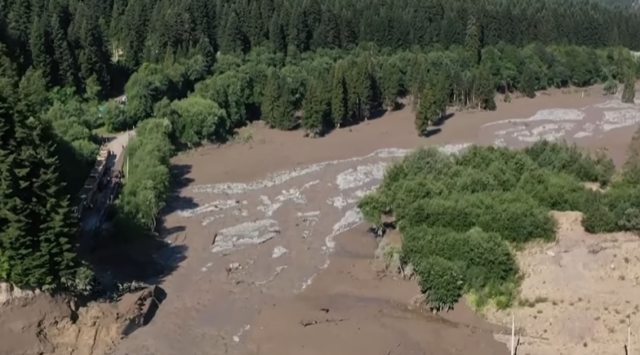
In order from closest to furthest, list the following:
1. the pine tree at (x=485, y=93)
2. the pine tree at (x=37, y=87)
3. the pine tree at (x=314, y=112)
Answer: the pine tree at (x=37, y=87) < the pine tree at (x=314, y=112) < the pine tree at (x=485, y=93)

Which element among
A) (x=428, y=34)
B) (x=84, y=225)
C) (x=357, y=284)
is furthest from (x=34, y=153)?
(x=428, y=34)

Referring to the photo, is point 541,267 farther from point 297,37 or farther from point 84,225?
point 297,37

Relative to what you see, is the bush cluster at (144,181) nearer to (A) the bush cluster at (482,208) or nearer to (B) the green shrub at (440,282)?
(A) the bush cluster at (482,208)

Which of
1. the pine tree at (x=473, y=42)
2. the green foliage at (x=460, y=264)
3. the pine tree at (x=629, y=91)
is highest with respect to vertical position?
the green foliage at (x=460, y=264)

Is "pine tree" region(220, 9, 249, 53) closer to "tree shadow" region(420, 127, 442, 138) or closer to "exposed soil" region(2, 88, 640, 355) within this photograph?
"exposed soil" region(2, 88, 640, 355)

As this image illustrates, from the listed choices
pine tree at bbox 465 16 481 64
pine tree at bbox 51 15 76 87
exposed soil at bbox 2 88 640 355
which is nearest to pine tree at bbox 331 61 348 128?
exposed soil at bbox 2 88 640 355

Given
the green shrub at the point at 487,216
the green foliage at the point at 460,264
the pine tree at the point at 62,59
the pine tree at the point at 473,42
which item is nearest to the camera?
the green foliage at the point at 460,264

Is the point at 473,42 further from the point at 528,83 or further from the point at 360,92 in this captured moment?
the point at 360,92

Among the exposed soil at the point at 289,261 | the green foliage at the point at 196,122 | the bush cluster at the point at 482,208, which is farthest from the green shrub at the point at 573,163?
the green foliage at the point at 196,122
